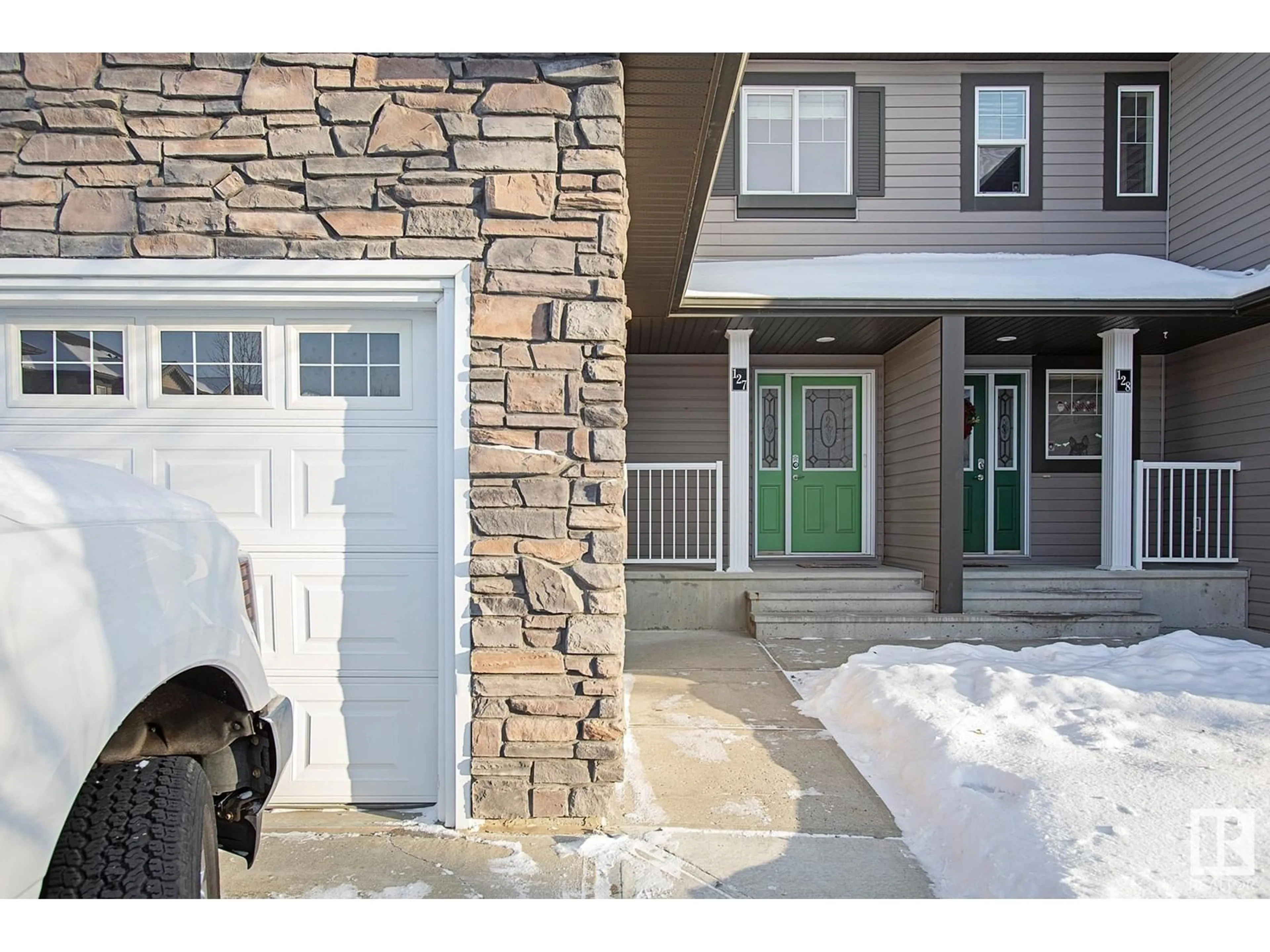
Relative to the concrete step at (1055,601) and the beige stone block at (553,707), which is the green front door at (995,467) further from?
the beige stone block at (553,707)

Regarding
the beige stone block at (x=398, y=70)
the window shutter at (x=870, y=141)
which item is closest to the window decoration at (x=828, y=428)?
the window shutter at (x=870, y=141)

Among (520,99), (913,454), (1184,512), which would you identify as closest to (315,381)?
(520,99)

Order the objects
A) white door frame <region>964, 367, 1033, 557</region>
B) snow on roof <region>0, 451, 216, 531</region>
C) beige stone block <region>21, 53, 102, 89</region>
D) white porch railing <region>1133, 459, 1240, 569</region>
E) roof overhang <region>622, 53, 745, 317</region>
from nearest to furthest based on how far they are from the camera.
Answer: snow on roof <region>0, 451, 216, 531</region>, beige stone block <region>21, 53, 102, 89</region>, roof overhang <region>622, 53, 745, 317</region>, white porch railing <region>1133, 459, 1240, 569</region>, white door frame <region>964, 367, 1033, 557</region>

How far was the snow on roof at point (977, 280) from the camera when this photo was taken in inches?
254

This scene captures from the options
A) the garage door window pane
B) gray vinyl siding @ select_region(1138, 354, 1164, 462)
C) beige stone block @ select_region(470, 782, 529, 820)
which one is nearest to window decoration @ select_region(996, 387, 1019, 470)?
gray vinyl siding @ select_region(1138, 354, 1164, 462)

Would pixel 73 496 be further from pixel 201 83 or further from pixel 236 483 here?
pixel 201 83

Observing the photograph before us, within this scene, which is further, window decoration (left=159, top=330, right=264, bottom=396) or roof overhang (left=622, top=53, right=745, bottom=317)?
window decoration (left=159, top=330, right=264, bottom=396)

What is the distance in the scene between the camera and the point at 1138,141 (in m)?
8.05

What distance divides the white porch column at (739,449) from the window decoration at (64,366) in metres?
4.92

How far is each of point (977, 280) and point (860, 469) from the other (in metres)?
2.31

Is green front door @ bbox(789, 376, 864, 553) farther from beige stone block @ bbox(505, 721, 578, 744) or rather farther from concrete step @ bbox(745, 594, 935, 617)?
beige stone block @ bbox(505, 721, 578, 744)

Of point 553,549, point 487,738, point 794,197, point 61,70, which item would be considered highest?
point 794,197

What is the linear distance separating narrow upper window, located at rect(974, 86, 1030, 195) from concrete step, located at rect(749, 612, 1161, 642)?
15.1 ft
